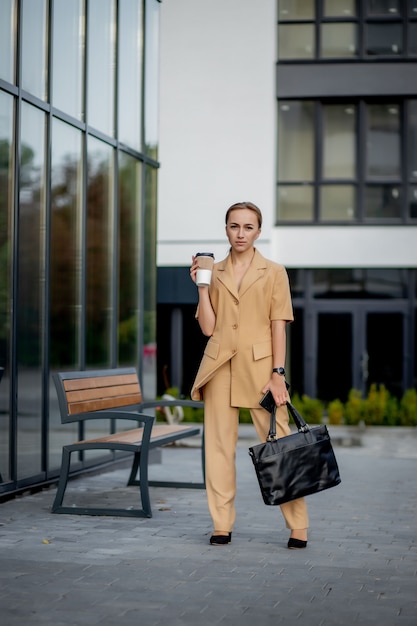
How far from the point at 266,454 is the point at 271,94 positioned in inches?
655

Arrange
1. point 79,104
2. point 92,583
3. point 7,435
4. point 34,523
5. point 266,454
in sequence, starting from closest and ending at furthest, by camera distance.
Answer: point 92,583
point 266,454
point 34,523
point 7,435
point 79,104

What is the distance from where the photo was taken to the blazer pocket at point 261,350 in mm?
7016

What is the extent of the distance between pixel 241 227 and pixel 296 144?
16.2m

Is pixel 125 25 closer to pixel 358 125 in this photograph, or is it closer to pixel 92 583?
pixel 92 583

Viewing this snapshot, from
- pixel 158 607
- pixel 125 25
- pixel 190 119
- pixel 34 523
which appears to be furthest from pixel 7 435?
pixel 190 119

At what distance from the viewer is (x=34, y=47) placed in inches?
384

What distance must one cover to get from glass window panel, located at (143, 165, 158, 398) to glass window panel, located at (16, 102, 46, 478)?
295cm

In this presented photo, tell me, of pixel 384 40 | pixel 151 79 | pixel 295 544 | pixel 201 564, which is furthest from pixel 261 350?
pixel 384 40

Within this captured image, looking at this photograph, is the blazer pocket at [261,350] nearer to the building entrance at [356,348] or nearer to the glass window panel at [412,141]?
the building entrance at [356,348]

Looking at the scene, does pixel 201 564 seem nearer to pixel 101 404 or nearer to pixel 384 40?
pixel 101 404

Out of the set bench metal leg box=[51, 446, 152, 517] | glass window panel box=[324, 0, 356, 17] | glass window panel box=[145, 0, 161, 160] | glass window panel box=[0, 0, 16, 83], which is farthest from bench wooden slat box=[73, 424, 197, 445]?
glass window panel box=[324, 0, 356, 17]

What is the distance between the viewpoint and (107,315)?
11688 millimetres

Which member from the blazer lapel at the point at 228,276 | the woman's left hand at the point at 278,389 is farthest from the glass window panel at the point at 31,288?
the woman's left hand at the point at 278,389

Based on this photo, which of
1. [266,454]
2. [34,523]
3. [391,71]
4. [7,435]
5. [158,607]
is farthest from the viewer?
[391,71]
